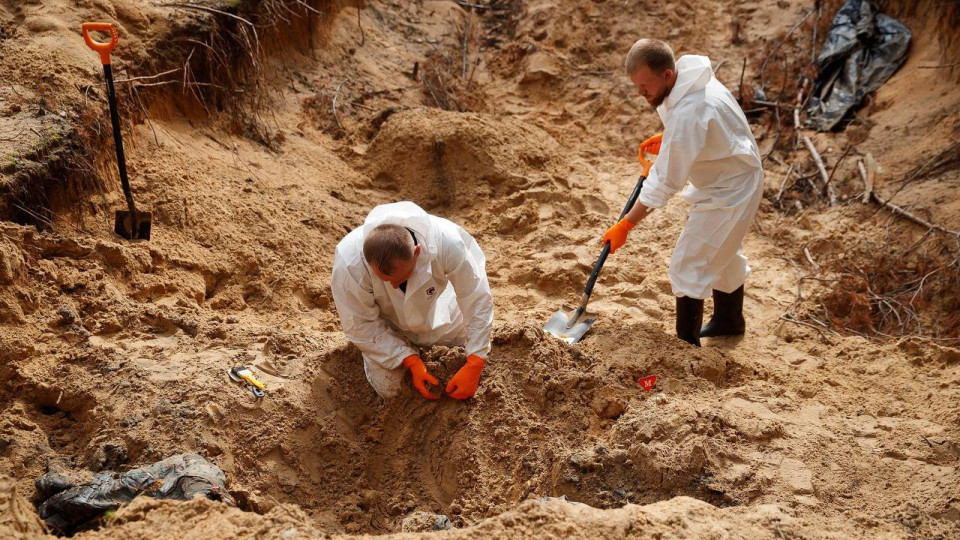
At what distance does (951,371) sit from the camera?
337 cm

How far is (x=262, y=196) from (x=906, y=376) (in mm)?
3469

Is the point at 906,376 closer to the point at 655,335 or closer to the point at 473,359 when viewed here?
the point at 655,335

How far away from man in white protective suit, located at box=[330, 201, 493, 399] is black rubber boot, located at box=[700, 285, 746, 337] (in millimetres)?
1421

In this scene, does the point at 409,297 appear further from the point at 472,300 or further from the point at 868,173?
the point at 868,173

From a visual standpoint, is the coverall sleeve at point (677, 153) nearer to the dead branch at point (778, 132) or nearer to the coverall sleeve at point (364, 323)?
the coverall sleeve at point (364, 323)

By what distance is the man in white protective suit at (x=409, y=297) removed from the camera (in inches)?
116

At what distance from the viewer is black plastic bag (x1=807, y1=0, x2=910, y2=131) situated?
18.2 feet

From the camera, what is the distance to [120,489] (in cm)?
247

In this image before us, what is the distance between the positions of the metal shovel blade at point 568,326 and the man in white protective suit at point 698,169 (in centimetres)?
46

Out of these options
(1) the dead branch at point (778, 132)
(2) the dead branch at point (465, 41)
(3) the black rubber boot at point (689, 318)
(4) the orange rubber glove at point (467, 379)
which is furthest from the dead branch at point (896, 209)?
(2) the dead branch at point (465, 41)

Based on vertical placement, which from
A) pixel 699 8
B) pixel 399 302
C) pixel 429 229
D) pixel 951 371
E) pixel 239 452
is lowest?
pixel 239 452

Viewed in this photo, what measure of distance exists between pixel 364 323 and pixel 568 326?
4.11ft

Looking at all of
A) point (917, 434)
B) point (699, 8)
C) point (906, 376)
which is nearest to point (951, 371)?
point (906, 376)

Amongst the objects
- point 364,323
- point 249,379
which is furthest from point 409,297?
point 249,379
